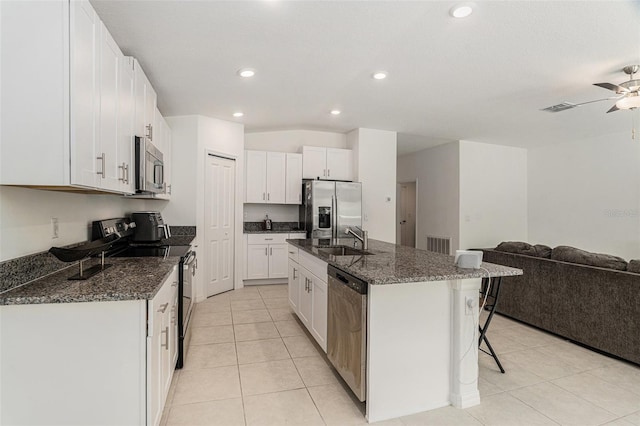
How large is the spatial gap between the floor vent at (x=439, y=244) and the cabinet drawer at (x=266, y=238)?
3.20 m

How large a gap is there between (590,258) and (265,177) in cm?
428

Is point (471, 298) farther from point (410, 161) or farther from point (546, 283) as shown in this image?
point (410, 161)

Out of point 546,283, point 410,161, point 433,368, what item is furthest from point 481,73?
point 410,161

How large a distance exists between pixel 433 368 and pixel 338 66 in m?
2.63

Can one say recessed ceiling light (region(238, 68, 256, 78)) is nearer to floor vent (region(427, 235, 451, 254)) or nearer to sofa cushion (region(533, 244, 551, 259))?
sofa cushion (region(533, 244, 551, 259))

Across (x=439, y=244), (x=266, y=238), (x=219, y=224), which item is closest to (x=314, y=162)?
(x=266, y=238)

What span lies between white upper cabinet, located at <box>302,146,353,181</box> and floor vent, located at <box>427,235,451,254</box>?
2.40 metres

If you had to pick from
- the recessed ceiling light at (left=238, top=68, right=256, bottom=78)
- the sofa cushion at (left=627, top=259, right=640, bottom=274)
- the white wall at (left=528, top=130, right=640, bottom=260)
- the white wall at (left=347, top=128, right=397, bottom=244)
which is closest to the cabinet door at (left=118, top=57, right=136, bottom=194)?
the recessed ceiling light at (left=238, top=68, right=256, bottom=78)

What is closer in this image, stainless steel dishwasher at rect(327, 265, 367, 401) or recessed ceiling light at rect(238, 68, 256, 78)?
stainless steel dishwasher at rect(327, 265, 367, 401)

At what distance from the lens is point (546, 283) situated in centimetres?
335

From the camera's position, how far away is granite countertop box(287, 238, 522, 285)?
1.89m

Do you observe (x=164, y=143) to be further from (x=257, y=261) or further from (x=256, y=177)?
(x=257, y=261)

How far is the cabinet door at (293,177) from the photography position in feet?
18.1

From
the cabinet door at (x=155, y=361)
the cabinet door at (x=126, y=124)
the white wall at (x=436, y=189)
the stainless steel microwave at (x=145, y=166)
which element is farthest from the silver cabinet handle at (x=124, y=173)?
the white wall at (x=436, y=189)
